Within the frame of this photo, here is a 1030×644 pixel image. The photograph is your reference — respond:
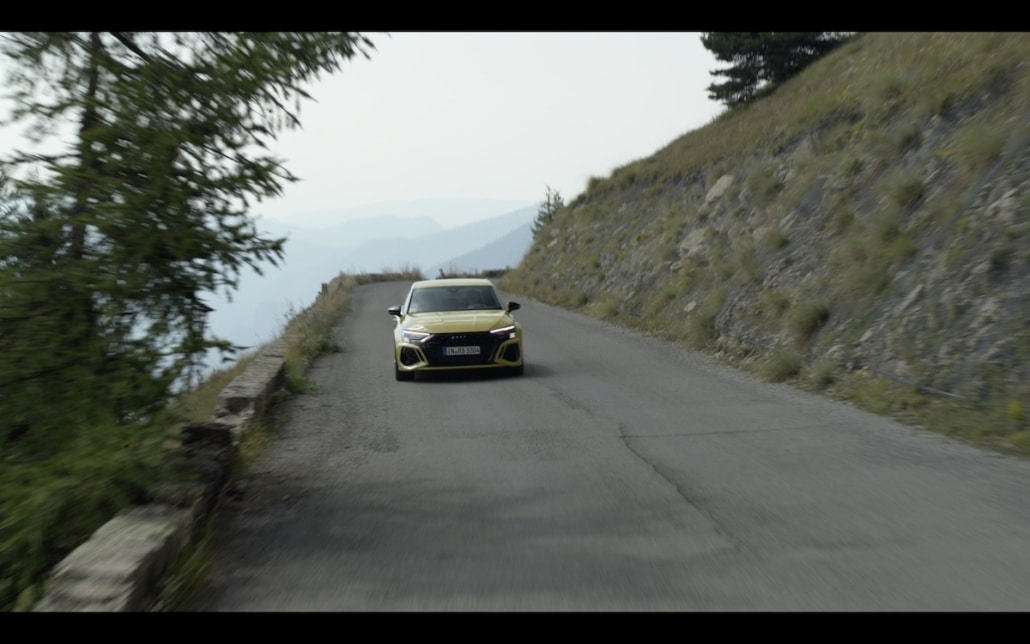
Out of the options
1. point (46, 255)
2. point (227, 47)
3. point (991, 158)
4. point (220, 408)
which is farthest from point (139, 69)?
point (991, 158)

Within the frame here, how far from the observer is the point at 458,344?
49.0 feet

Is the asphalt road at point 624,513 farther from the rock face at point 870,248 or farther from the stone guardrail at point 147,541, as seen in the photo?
the rock face at point 870,248

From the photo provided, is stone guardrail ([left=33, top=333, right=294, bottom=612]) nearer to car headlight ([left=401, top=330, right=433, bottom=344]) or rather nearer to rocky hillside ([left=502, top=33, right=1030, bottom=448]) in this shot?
car headlight ([left=401, top=330, right=433, bottom=344])

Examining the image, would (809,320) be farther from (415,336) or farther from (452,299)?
(415,336)

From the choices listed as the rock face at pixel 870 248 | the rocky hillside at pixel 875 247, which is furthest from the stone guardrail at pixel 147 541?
the rock face at pixel 870 248

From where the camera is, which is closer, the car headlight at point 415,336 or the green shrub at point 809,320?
the green shrub at point 809,320

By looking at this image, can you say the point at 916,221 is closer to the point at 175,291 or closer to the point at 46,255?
the point at 175,291

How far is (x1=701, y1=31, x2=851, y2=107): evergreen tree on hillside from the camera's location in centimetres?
4284

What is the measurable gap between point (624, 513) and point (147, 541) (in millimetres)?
3193

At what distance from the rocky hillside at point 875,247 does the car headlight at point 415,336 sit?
5.10m

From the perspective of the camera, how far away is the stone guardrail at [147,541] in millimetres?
4476

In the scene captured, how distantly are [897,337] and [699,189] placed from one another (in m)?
17.7

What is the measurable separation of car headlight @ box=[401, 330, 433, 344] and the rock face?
209 inches

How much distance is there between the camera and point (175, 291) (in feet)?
24.1
